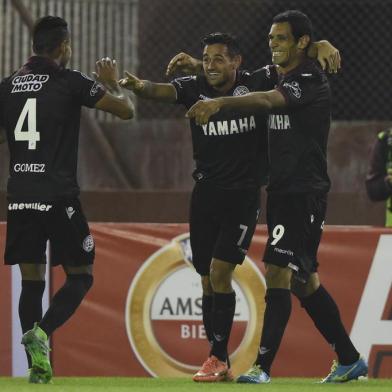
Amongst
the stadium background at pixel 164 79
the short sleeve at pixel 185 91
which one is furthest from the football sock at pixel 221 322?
the stadium background at pixel 164 79

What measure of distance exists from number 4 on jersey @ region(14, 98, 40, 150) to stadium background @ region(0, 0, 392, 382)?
124 inches

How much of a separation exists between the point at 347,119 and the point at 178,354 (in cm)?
341

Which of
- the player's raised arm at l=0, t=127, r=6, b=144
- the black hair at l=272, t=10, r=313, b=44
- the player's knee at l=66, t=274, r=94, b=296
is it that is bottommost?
the player's knee at l=66, t=274, r=94, b=296

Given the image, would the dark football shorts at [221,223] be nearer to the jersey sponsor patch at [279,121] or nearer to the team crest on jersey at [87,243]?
the jersey sponsor patch at [279,121]

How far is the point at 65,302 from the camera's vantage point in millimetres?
8250

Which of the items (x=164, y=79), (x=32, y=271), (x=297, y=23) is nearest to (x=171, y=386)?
(x=32, y=271)

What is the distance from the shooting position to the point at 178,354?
1025 centimetres

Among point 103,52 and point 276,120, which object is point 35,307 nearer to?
point 276,120

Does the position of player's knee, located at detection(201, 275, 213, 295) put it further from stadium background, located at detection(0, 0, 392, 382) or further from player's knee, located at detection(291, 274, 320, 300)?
stadium background, located at detection(0, 0, 392, 382)

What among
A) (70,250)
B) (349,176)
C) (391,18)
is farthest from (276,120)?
(391,18)

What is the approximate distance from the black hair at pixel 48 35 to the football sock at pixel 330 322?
2.04 meters

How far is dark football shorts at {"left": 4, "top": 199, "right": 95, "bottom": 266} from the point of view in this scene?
8.27 meters

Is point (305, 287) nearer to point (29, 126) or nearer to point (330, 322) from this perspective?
A: point (330, 322)

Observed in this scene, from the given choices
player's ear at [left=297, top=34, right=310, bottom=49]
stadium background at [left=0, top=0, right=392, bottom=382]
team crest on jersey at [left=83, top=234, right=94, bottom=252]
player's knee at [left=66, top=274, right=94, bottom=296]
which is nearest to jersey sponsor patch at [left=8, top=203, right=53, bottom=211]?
team crest on jersey at [left=83, top=234, right=94, bottom=252]
